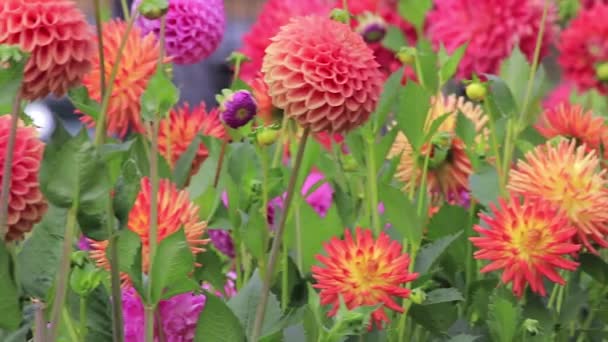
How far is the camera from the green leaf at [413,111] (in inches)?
34.5

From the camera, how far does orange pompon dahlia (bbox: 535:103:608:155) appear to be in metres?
1.00

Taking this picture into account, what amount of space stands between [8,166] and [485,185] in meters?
0.41

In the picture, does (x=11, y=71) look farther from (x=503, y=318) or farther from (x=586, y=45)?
(x=586, y=45)

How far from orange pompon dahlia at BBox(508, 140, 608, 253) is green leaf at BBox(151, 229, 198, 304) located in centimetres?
26

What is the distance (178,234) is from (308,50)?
124 millimetres

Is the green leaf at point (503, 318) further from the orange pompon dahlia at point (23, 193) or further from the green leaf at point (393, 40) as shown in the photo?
the green leaf at point (393, 40)

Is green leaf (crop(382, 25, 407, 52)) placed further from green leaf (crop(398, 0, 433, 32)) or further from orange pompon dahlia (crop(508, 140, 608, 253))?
orange pompon dahlia (crop(508, 140, 608, 253))

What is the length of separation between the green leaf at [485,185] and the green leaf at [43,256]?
1.15 feet

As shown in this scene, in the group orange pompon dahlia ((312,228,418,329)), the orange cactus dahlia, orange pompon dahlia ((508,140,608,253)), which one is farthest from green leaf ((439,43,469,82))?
orange pompon dahlia ((312,228,418,329))

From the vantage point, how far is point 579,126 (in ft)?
3.32

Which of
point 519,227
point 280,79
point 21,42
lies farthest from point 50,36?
point 519,227

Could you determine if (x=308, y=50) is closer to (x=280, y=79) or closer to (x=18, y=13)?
(x=280, y=79)

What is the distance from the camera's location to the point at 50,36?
66 centimetres

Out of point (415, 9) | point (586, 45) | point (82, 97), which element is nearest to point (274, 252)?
point (82, 97)
